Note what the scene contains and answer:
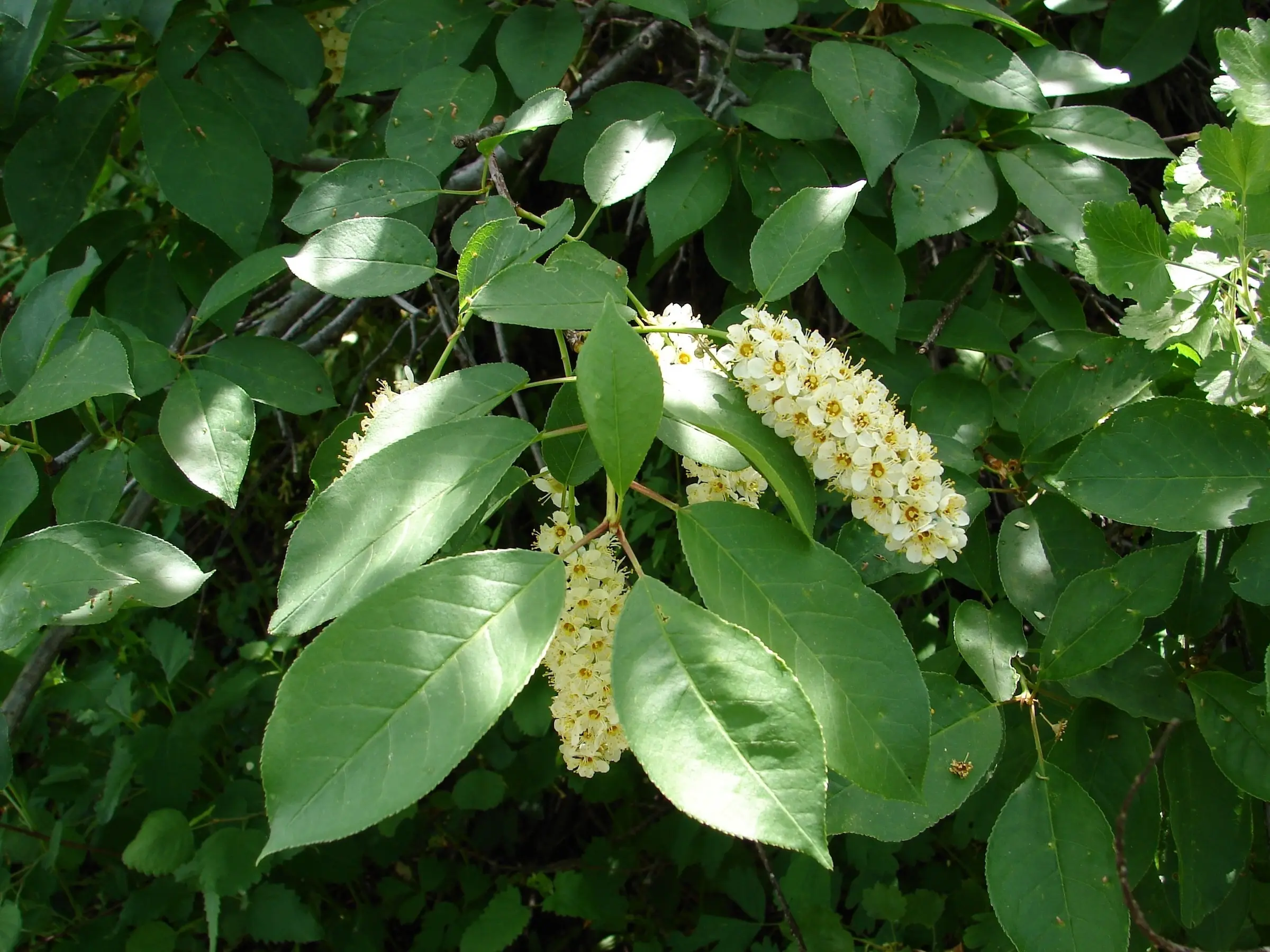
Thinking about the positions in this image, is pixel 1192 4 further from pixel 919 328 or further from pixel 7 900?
pixel 7 900

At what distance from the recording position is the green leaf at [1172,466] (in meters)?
0.98

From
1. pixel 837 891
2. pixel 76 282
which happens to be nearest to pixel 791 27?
pixel 76 282

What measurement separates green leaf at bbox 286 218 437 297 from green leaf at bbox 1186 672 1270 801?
984 mm

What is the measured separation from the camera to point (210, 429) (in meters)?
1.18

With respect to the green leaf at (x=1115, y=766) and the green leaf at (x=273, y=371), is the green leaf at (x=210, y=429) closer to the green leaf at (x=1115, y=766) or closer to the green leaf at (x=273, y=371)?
the green leaf at (x=273, y=371)

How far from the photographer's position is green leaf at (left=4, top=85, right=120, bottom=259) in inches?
60.1

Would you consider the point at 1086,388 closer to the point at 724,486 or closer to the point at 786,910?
the point at 724,486

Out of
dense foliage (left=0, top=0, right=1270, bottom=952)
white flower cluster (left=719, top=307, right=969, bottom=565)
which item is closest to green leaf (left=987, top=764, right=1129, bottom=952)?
dense foliage (left=0, top=0, right=1270, bottom=952)

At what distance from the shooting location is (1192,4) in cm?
162

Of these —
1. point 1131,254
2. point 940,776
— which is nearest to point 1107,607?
point 940,776

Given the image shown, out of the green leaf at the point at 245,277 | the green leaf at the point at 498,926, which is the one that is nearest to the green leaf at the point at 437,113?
the green leaf at the point at 245,277

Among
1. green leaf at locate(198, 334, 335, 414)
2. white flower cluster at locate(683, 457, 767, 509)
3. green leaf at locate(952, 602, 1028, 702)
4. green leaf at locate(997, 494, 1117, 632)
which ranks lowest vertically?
green leaf at locate(952, 602, 1028, 702)

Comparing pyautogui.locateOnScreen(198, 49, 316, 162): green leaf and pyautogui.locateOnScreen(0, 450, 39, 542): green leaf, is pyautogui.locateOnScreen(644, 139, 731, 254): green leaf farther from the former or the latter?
pyautogui.locateOnScreen(0, 450, 39, 542): green leaf

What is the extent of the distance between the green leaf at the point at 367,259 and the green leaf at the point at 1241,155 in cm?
88
